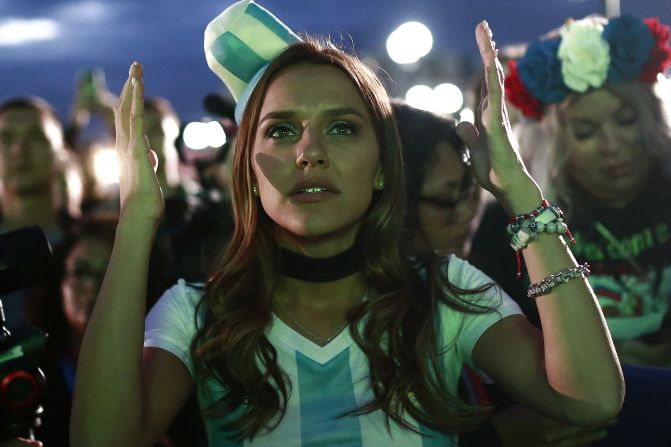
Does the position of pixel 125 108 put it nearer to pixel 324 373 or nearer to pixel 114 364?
pixel 114 364

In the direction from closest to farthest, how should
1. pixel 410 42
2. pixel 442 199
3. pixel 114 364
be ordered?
1. pixel 114 364
2. pixel 442 199
3. pixel 410 42

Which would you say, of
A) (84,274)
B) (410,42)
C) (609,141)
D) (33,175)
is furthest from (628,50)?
(410,42)

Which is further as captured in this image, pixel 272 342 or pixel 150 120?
pixel 150 120

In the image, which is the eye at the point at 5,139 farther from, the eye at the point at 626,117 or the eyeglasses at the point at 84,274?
the eye at the point at 626,117

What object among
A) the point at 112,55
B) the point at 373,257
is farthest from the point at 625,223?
the point at 112,55


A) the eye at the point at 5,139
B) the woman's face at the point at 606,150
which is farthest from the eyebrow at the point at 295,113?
the eye at the point at 5,139

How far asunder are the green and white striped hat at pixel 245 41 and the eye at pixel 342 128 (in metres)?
0.24

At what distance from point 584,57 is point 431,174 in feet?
2.72

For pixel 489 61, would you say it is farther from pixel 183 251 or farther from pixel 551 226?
pixel 183 251

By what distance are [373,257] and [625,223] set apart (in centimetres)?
130

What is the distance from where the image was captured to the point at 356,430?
5.54 ft

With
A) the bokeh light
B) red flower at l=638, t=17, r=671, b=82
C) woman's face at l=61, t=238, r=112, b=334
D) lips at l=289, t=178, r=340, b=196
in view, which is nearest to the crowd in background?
woman's face at l=61, t=238, r=112, b=334

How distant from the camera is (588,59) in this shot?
9.44 ft

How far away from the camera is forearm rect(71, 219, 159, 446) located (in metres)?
1.51
